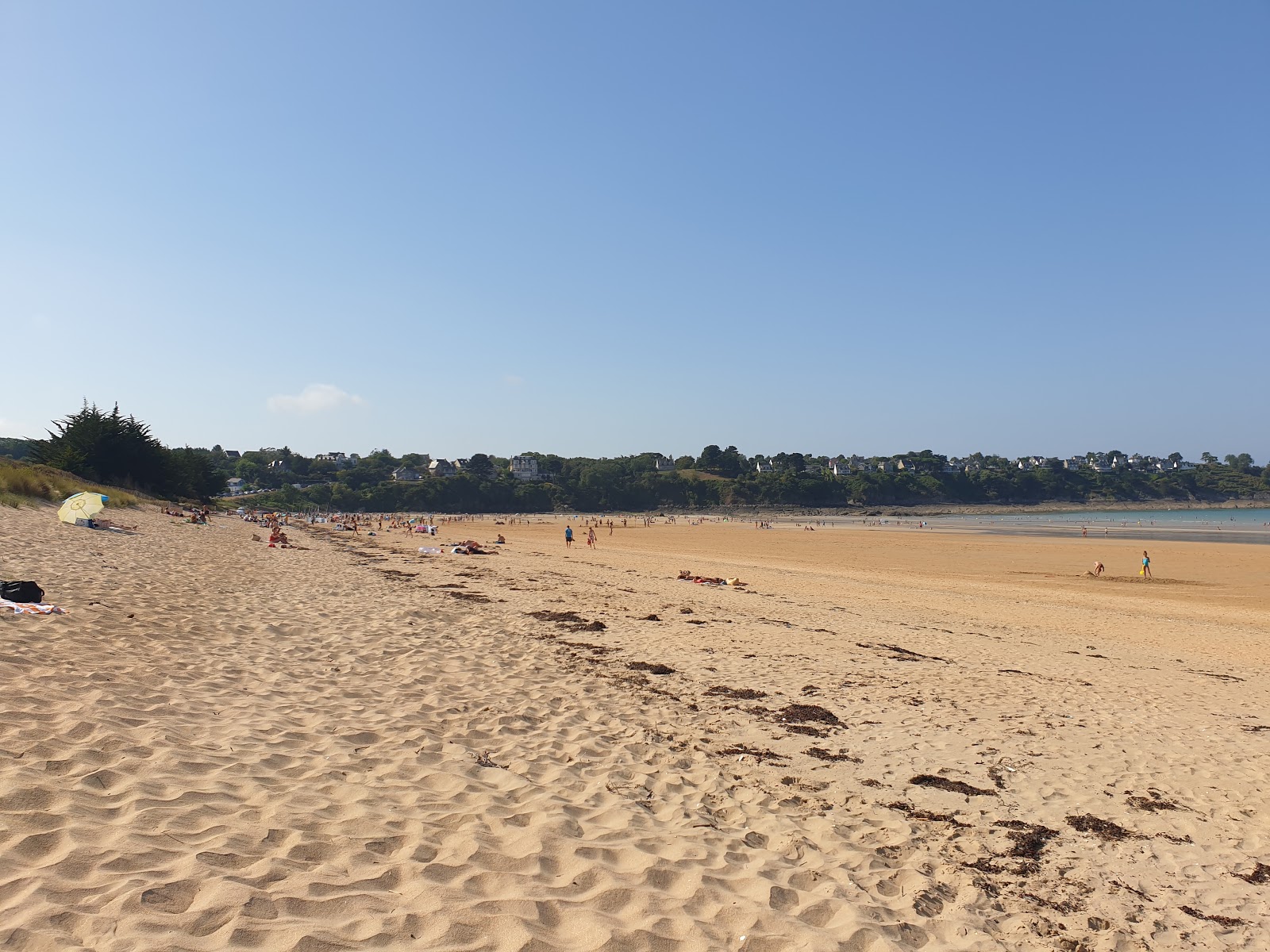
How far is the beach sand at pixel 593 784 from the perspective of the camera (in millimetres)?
3320

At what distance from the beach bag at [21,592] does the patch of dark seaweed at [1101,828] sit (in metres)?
11.1

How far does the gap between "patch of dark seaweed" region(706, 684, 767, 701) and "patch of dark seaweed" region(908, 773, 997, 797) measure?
2445 mm

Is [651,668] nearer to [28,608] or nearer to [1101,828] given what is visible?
[1101,828]

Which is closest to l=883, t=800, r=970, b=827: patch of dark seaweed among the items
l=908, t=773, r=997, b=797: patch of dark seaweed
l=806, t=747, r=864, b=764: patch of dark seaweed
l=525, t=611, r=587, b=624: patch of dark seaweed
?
l=908, t=773, r=997, b=797: patch of dark seaweed

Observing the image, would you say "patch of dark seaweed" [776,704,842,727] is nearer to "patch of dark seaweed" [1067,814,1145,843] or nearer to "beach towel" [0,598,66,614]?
"patch of dark seaweed" [1067,814,1145,843]

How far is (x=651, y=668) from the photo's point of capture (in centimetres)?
955

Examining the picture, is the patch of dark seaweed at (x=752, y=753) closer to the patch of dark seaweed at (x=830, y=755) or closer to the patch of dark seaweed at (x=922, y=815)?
the patch of dark seaweed at (x=830, y=755)

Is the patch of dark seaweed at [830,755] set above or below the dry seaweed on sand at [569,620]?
below

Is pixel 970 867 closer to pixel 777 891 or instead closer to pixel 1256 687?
pixel 777 891

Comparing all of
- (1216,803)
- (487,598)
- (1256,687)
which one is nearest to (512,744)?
(1216,803)

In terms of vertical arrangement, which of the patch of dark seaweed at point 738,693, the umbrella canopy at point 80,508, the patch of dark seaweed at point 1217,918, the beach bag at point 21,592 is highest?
the umbrella canopy at point 80,508

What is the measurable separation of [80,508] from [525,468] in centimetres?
14457

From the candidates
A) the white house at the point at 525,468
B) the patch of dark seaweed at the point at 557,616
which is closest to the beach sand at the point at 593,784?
the patch of dark seaweed at the point at 557,616

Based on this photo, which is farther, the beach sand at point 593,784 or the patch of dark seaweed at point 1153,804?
the patch of dark seaweed at point 1153,804
